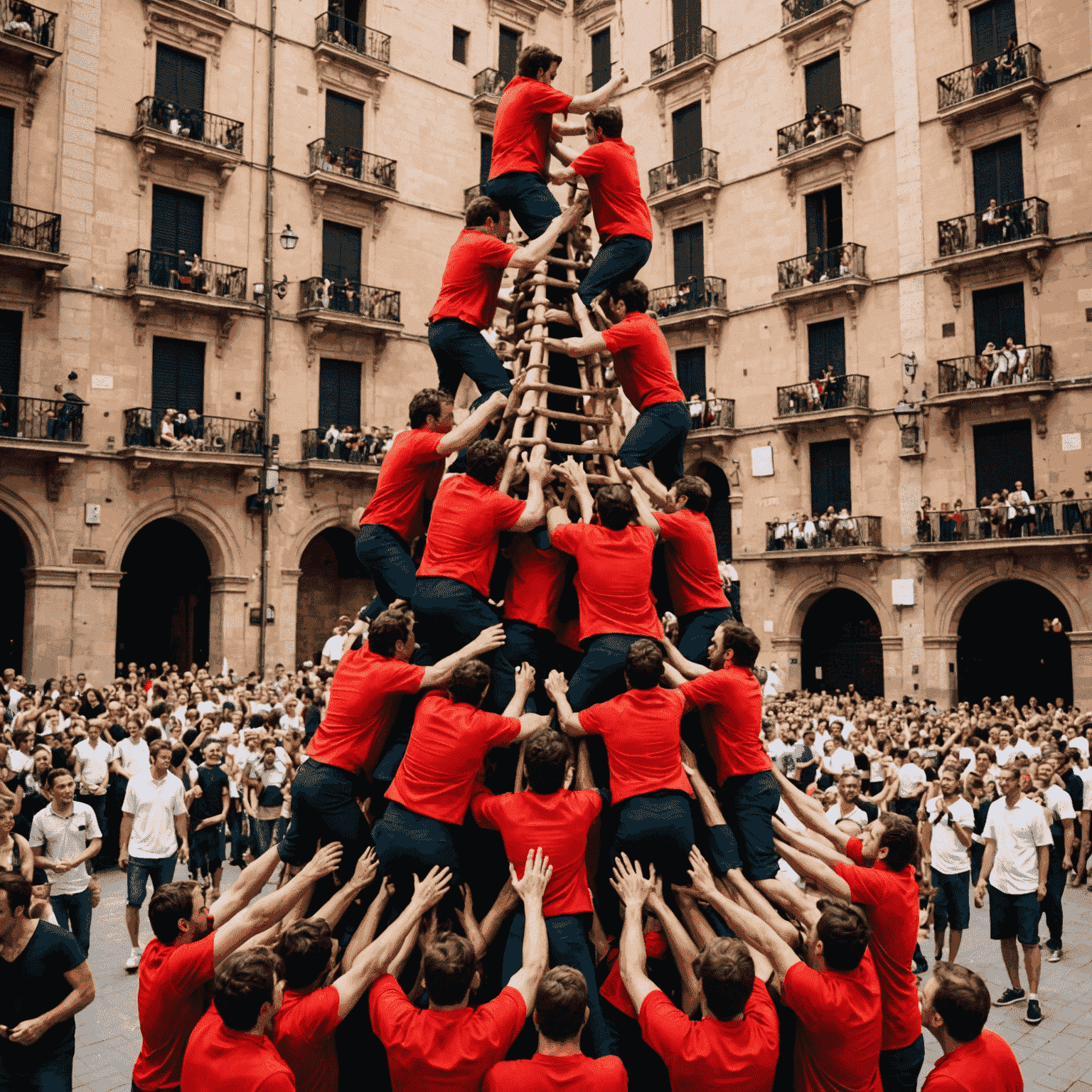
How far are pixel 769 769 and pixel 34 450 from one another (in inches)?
750

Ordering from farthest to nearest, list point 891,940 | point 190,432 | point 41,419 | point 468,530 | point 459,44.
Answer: point 459,44, point 190,432, point 41,419, point 468,530, point 891,940

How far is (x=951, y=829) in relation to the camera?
873 cm

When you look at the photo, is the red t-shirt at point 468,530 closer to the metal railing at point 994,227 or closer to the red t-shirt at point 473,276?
the red t-shirt at point 473,276

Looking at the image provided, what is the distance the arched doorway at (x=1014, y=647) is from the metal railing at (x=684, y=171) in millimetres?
13940

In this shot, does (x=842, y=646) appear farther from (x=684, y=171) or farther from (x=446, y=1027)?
(x=446, y=1027)

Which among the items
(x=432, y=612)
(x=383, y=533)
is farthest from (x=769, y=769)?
(x=383, y=533)

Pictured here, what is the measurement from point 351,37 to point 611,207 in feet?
76.2

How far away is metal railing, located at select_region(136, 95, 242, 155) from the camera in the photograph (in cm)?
2227

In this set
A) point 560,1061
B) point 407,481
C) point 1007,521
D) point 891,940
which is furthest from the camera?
point 1007,521

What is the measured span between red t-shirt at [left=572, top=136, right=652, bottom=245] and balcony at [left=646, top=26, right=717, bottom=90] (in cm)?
2314

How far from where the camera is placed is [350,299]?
83.2 ft

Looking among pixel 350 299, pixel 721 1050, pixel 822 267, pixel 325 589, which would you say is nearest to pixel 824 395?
pixel 822 267

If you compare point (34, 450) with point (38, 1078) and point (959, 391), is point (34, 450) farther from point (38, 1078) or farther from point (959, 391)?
point (959, 391)

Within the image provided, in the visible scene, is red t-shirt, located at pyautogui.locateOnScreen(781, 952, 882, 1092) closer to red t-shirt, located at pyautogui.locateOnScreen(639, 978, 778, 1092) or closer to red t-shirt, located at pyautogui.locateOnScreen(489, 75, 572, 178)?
red t-shirt, located at pyautogui.locateOnScreen(639, 978, 778, 1092)
